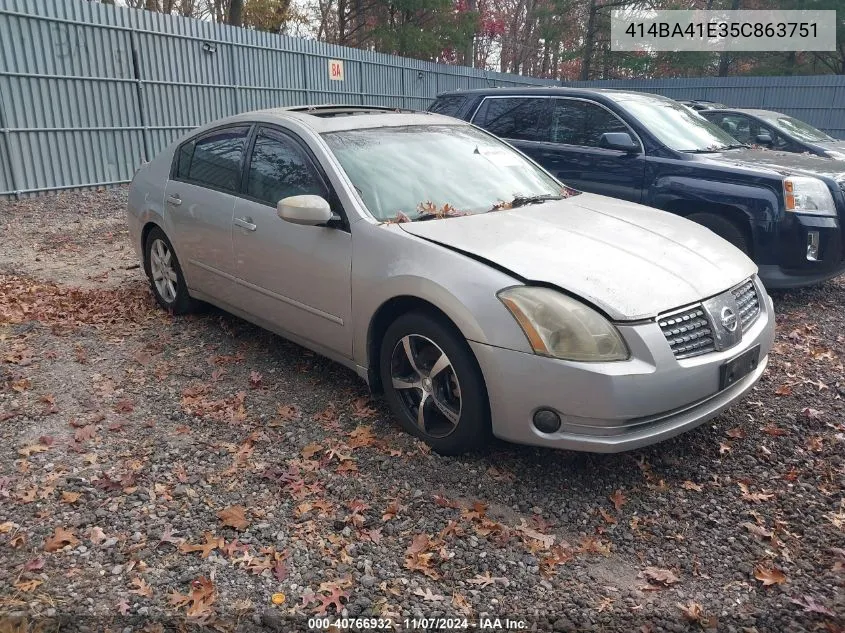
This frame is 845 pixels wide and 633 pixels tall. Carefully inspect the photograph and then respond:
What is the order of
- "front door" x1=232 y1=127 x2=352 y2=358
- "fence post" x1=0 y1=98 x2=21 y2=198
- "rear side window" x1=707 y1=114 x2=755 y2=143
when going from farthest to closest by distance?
"rear side window" x1=707 y1=114 x2=755 y2=143, "fence post" x1=0 y1=98 x2=21 y2=198, "front door" x1=232 y1=127 x2=352 y2=358

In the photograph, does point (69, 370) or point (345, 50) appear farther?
point (345, 50)

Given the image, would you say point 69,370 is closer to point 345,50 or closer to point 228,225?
point 228,225

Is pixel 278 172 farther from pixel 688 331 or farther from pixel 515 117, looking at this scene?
pixel 515 117

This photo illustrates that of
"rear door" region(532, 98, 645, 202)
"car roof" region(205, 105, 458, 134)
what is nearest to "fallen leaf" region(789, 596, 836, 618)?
"car roof" region(205, 105, 458, 134)

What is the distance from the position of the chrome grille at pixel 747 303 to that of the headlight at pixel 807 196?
250 cm

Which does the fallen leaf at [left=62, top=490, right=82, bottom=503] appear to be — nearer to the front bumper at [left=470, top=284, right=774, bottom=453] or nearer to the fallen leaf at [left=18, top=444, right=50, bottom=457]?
the fallen leaf at [left=18, top=444, right=50, bottom=457]

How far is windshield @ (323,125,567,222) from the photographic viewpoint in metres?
3.90

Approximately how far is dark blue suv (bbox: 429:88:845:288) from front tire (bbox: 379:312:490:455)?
3723 millimetres

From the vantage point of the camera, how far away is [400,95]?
19.0m

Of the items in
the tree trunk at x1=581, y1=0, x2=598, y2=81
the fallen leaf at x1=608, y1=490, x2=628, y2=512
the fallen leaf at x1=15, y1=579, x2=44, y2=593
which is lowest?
the fallen leaf at x1=608, y1=490, x2=628, y2=512

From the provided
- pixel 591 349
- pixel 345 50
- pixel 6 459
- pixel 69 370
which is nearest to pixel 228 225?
pixel 69 370

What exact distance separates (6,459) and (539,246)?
284 cm

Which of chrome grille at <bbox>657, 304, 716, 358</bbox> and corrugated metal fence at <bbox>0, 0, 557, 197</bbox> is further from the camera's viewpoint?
corrugated metal fence at <bbox>0, 0, 557, 197</bbox>

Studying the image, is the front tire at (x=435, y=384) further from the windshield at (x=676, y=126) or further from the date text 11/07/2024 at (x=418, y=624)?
the windshield at (x=676, y=126)
